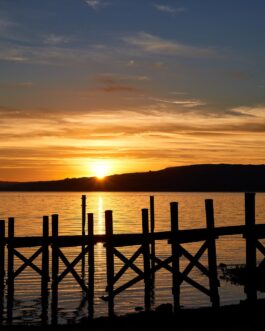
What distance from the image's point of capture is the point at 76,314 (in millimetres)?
23750

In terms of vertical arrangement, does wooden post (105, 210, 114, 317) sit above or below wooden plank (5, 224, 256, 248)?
below

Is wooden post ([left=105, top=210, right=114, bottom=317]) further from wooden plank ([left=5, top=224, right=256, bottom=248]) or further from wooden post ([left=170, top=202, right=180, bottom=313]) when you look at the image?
wooden post ([left=170, top=202, right=180, bottom=313])

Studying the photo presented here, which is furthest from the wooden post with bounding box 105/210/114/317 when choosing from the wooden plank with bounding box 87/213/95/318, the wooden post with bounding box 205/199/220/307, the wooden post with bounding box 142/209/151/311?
the wooden post with bounding box 205/199/220/307

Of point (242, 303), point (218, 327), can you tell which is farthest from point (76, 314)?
point (218, 327)

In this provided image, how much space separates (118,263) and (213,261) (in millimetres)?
19321

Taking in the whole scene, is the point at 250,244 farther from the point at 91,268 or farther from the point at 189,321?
the point at 91,268

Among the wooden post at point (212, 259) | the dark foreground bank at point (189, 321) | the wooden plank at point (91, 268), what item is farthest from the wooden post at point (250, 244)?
the wooden plank at point (91, 268)

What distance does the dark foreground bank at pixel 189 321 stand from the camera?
1562 cm

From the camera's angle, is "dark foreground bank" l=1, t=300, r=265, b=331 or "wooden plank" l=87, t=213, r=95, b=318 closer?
"dark foreground bank" l=1, t=300, r=265, b=331

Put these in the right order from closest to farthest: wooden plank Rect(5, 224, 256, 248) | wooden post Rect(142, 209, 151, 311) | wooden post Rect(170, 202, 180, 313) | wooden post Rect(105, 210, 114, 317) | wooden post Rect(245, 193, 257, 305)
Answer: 1. wooden post Rect(245, 193, 257, 305)
2. wooden plank Rect(5, 224, 256, 248)
3. wooden post Rect(170, 202, 180, 313)
4. wooden post Rect(105, 210, 114, 317)
5. wooden post Rect(142, 209, 151, 311)

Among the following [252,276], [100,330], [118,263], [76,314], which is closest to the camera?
[100,330]

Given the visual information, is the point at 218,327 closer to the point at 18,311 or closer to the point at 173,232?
the point at 173,232

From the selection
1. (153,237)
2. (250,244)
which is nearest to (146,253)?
(153,237)

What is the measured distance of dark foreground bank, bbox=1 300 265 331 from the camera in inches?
615
